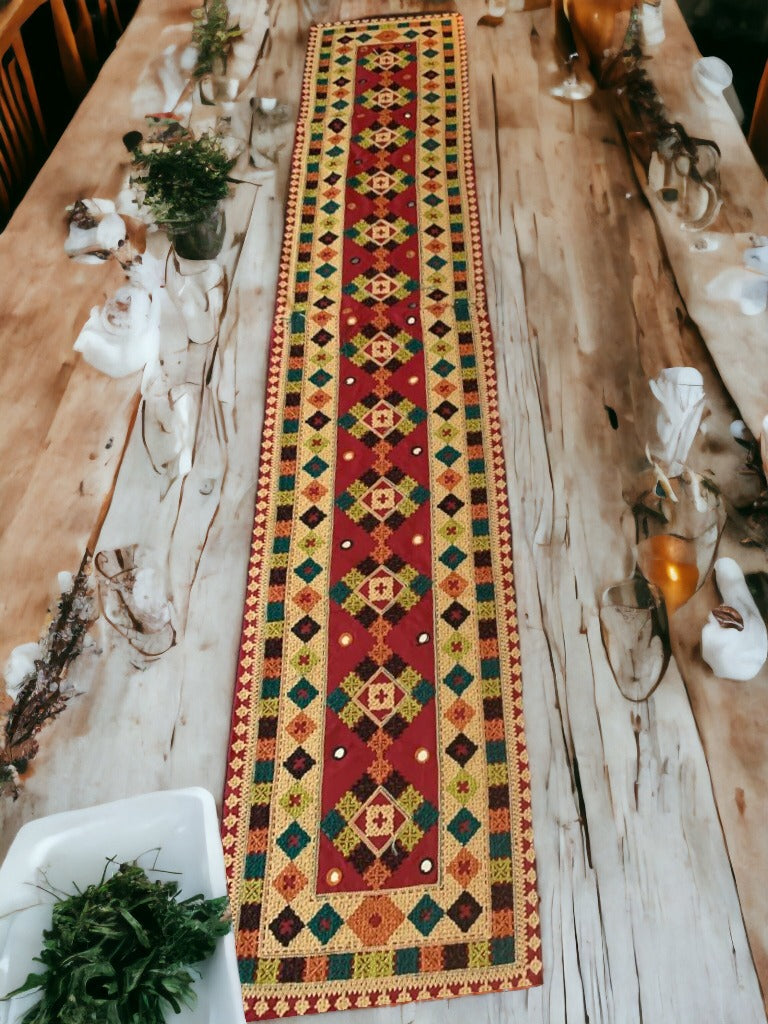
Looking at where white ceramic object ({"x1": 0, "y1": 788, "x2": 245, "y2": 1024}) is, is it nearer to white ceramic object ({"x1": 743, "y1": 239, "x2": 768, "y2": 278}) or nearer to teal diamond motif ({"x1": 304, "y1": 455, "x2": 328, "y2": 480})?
teal diamond motif ({"x1": 304, "y1": 455, "x2": 328, "y2": 480})

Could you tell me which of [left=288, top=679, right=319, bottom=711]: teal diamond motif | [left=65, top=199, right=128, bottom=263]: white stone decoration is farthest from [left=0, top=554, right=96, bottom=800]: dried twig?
[left=65, top=199, right=128, bottom=263]: white stone decoration

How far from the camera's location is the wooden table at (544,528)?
3.59 feet

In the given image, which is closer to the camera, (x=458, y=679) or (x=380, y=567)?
(x=458, y=679)

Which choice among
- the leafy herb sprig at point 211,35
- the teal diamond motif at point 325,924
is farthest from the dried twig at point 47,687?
the leafy herb sprig at point 211,35

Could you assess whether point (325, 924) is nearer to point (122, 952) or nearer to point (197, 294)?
point (122, 952)

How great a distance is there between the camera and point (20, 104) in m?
1.96

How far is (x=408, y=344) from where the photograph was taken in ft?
5.46

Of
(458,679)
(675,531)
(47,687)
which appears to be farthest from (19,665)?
(675,531)

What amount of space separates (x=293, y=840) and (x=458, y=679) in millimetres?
318

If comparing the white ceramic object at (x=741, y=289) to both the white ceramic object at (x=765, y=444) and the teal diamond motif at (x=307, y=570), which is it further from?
the teal diamond motif at (x=307, y=570)

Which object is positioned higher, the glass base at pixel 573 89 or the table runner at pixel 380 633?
the glass base at pixel 573 89

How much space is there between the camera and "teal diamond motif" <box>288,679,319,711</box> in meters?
1.29

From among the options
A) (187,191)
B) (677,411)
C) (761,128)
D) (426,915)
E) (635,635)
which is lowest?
(426,915)

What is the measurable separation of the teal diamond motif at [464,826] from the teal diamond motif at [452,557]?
38 centimetres
